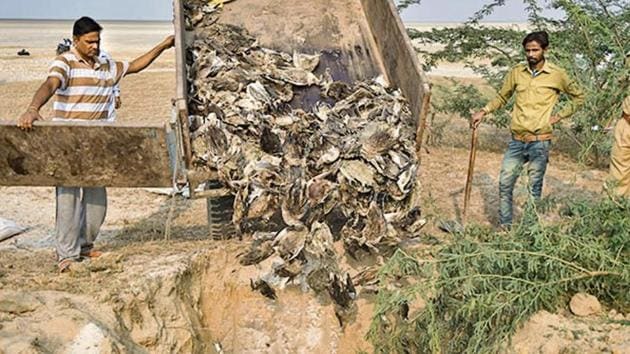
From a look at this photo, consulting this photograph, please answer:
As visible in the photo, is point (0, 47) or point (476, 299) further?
point (0, 47)

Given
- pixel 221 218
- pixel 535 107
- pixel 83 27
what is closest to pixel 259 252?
pixel 221 218

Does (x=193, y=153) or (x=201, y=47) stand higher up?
(x=201, y=47)

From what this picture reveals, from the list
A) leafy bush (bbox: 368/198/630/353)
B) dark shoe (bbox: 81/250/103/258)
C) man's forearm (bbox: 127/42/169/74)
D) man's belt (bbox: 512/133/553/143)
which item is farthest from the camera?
man's belt (bbox: 512/133/553/143)

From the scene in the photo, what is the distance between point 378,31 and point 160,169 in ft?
8.15

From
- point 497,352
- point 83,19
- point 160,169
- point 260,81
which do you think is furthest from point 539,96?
point 83,19

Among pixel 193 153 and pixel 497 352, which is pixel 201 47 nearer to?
pixel 193 153

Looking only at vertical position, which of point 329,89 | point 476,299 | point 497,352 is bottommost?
point 497,352

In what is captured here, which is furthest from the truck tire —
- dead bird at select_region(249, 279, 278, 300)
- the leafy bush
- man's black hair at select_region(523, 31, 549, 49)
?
man's black hair at select_region(523, 31, 549, 49)

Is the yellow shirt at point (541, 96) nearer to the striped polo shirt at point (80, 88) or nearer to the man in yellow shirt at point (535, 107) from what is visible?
the man in yellow shirt at point (535, 107)

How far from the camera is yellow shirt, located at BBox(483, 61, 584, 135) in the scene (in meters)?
5.25

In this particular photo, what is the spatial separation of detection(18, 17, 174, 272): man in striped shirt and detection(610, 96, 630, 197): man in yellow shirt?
3466 mm

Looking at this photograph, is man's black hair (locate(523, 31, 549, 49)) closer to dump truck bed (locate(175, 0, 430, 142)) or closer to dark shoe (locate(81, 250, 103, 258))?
dump truck bed (locate(175, 0, 430, 142))

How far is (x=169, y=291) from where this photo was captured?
4668 mm

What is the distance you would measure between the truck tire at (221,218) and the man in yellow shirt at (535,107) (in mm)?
1956
